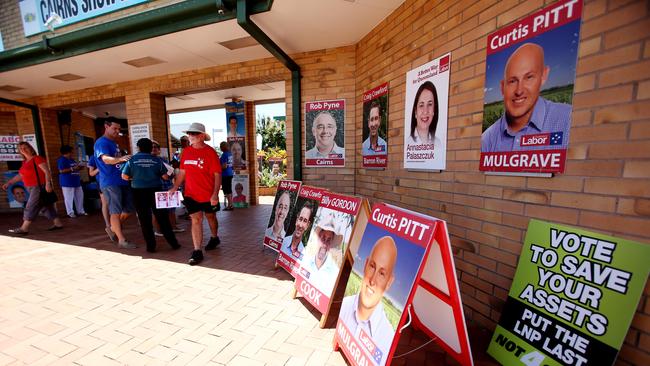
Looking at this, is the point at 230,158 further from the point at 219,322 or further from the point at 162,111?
the point at 219,322

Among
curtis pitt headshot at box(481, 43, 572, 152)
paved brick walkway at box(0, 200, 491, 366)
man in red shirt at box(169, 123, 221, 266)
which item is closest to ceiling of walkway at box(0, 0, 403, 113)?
man in red shirt at box(169, 123, 221, 266)

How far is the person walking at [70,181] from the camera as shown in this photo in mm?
7117

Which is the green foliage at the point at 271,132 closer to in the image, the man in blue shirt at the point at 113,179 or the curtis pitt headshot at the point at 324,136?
the man in blue shirt at the point at 113,179

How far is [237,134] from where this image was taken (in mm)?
8922

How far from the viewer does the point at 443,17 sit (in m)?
2.63

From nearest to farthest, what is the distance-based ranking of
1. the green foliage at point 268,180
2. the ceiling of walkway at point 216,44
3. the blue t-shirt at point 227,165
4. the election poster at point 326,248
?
1. the election poster at point 326,248
2. the ceiling of walkway at point 216,44
3. the blue t-shirt at point 227,165
4. the green foliage at point 268,180

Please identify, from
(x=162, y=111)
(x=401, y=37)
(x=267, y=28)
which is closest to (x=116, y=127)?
(x=162, y=111)

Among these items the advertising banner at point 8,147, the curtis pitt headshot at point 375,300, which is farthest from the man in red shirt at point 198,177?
the advertising banner at point 8,147

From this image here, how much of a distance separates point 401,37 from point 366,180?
6.57 ft

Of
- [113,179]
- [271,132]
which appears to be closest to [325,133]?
[113,179]

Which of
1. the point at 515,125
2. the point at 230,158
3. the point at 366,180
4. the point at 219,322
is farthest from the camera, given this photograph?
the point at 230,158

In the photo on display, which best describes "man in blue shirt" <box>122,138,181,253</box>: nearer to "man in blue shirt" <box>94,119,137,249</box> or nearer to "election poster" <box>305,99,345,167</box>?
"man in blue shirt" <box>94,119,137,249</box>

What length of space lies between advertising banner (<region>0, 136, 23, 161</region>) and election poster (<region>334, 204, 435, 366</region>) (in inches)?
471

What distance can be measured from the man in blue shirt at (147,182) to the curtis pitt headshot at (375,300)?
11.7 ft
